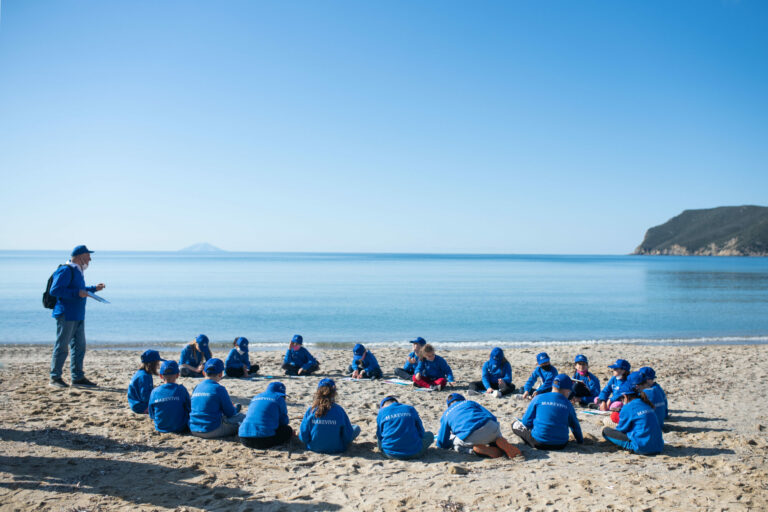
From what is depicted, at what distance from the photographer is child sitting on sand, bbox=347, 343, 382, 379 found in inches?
490

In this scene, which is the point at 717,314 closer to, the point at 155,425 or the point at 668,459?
the point at 668,459

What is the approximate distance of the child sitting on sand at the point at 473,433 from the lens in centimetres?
658

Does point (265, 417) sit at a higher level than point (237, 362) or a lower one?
higher

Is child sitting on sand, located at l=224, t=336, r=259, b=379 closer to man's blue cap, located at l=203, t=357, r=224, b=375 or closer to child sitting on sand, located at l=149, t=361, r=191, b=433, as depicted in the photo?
child sitting on sand, located at l=149, t=361, r=191, b=433

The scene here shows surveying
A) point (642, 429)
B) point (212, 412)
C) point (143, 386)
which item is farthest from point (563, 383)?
point (143, 386)

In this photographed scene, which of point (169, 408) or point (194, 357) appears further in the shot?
point (194, 357)

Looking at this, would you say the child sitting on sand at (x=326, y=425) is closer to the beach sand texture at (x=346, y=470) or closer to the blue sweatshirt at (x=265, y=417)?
the beach sand texture at (x=346, y=470)

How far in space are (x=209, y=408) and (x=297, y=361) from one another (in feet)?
19.4

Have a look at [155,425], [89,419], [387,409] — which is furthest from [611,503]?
[89,419]

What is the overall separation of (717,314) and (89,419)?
34.8 m

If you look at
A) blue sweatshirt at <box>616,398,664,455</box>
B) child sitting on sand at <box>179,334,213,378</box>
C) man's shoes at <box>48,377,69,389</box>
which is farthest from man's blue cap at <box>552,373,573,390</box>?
man's shoes at <box>48,377,69,389</box>

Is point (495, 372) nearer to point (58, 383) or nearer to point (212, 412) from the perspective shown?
point (212, 412)

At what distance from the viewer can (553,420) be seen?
22.6 feet

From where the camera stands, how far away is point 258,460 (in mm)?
6453
